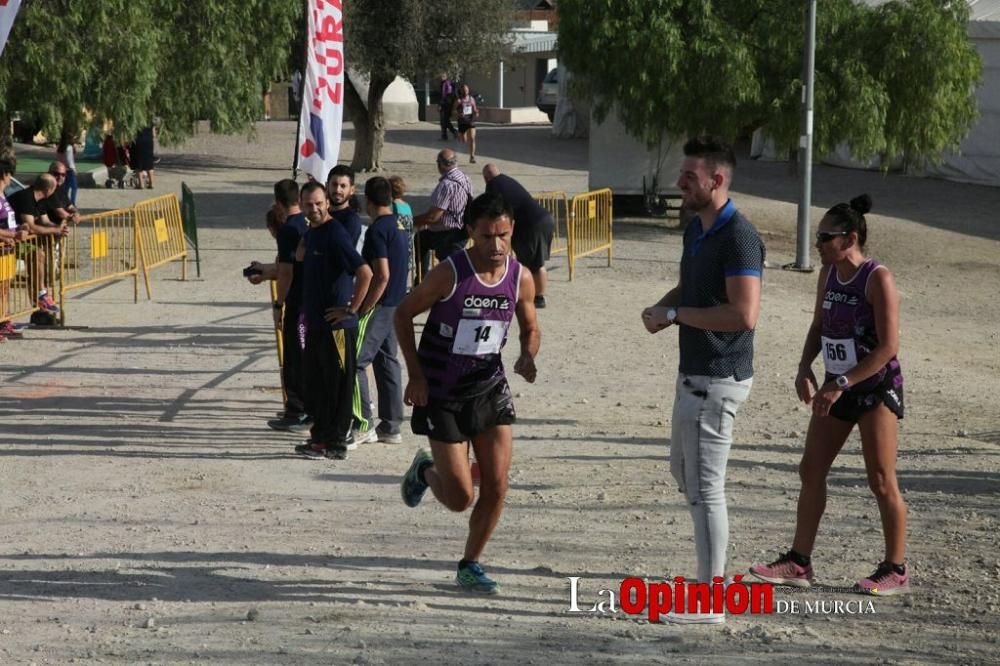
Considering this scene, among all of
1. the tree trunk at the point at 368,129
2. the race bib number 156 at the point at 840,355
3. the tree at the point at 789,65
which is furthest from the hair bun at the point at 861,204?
the tree trunk at the point at 368,129

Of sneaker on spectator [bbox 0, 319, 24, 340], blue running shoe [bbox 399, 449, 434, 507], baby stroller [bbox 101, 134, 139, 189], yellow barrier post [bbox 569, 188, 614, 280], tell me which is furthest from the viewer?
baby stroller [bbox 101, 134, 139, 189]

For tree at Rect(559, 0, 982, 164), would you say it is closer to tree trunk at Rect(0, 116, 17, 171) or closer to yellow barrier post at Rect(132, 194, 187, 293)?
yellow barrier post at Rect(132, 194, 187, 293)

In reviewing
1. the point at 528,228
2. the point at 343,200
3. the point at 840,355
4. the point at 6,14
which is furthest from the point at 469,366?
the point at 528,228

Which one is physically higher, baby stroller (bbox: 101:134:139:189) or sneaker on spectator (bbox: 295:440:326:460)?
baby stroller (bbox: 101:134:139:189)

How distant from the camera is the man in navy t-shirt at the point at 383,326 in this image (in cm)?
948

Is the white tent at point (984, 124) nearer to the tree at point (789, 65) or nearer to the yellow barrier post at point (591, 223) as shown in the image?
the tree at point (789, 65)

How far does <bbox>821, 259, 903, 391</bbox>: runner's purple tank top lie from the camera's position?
632 centimetres

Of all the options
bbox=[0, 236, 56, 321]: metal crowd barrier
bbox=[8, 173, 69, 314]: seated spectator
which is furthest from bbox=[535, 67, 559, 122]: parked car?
bbox=[0, 236, 56, 321]: metal crowd barrier

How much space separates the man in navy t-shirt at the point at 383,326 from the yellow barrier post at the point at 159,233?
273 inches

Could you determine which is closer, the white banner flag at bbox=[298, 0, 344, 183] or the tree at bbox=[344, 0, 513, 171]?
the white banner flag at bbox=[298, 0, 344, 183]

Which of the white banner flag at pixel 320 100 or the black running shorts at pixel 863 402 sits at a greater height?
the white banner flag at pixel 320 100

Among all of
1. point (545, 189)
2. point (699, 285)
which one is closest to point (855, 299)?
point (699, 285)

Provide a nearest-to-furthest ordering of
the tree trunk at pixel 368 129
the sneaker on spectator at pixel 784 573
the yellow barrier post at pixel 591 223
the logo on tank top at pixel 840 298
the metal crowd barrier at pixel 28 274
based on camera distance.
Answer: the logo on tank top at pixel 840 298 → the sneaker on spectator at pixel 784 573 → the metal crowd barrier at pixel 28 274 → the yellow barrier post at pixel 591 223 → the tree trunk at pixel 368 129

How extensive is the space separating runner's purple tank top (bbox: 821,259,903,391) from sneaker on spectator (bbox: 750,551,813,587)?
85 centimetres
